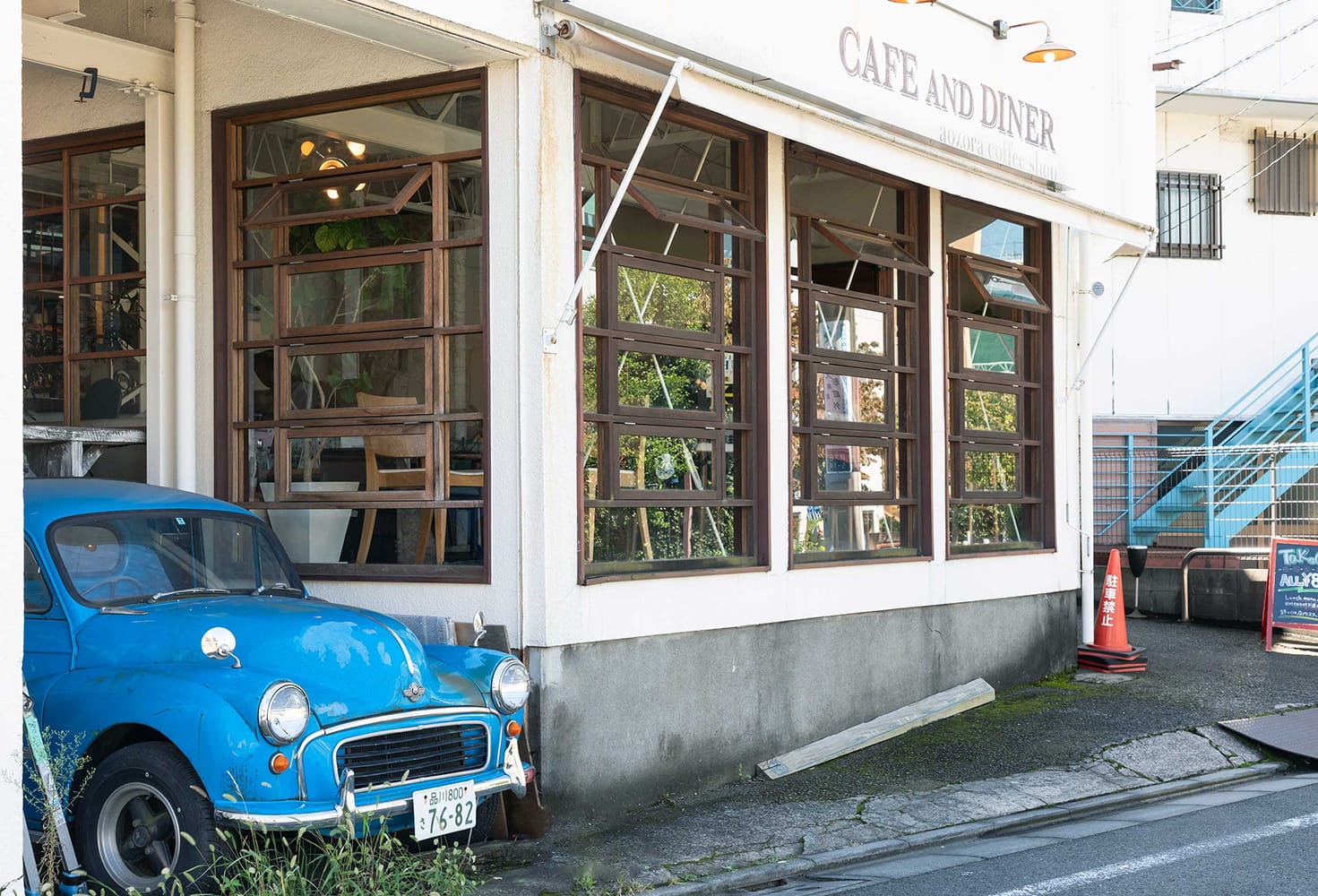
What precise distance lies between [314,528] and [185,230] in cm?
211

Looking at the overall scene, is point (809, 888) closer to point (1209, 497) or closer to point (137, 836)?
point (137, 836)

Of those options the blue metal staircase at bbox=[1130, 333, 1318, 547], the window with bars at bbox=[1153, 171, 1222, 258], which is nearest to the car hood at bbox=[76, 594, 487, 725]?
the blue metal staircase at bbox=[1130, 333, 1318, 547]

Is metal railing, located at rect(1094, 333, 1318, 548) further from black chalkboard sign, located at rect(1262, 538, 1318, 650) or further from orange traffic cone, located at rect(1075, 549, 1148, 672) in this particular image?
orange traffic cone, located at rect(1075, 549, 1148, 672)

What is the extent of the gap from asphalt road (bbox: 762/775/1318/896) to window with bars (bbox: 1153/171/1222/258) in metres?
12.7

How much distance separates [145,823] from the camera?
6047mm

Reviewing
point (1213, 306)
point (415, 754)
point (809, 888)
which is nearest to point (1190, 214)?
point (1213, 306)

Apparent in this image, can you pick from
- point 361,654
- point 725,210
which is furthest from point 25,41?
point 361,654

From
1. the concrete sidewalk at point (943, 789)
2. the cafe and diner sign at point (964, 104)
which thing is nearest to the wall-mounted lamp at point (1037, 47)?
the cafe and diner sign at point (964, 104)

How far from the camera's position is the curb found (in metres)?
6.87

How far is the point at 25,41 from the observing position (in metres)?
9.09

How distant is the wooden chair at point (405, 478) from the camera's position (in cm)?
834

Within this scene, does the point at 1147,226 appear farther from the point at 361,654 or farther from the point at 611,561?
the point at 361,654

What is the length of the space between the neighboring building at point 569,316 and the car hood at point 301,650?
1.32 m

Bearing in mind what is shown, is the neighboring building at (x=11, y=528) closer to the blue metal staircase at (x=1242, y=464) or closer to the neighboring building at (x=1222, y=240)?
the blue metal staircase at (x=1242, y=464)
